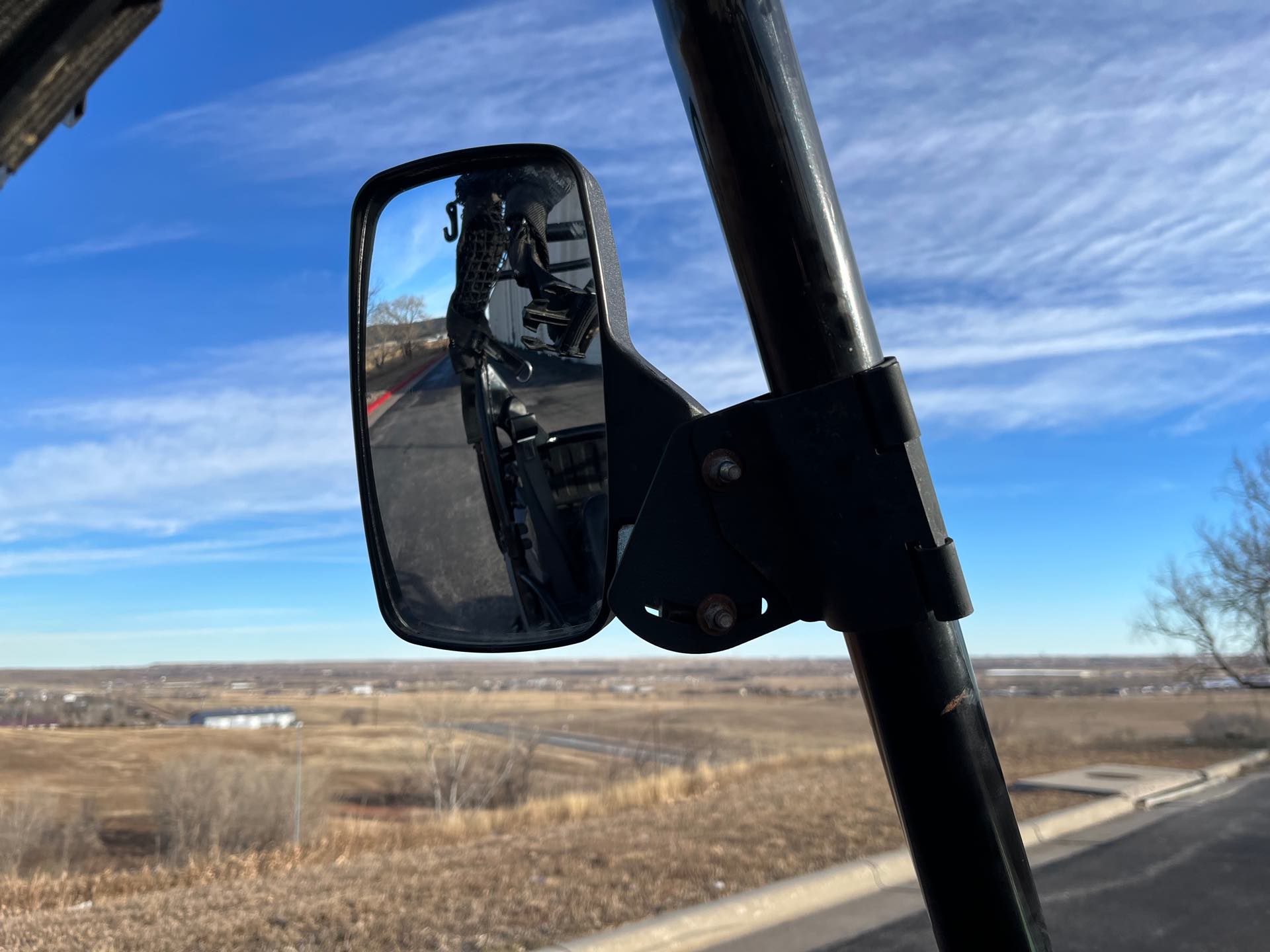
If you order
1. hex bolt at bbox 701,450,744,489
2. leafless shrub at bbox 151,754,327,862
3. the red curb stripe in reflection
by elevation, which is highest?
the red curb stripe in reflection

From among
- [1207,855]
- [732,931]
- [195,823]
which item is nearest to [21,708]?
[195,823]

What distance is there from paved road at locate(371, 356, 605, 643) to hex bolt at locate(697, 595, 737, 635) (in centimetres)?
38

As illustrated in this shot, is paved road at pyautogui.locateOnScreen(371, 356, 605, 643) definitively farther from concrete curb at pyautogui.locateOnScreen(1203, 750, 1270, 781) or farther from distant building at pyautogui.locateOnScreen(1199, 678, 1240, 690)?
distant building at pyautogui.locateOnScreen(1199, 678, 1240, 690)

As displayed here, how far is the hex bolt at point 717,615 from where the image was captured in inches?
42.4

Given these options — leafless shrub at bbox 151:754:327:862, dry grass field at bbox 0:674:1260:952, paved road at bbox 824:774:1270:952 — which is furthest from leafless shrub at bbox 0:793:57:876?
paved road at bbox 824:774:1270:952

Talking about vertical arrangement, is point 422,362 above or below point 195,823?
above

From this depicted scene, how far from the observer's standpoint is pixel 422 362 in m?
1.43

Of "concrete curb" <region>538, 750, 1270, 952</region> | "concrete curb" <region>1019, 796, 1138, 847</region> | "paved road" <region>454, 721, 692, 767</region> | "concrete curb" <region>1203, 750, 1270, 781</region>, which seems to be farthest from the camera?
"paved road" <region>454, 721, 692, 767</region>

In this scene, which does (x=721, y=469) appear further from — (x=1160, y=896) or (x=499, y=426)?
(x=1160, y=896)

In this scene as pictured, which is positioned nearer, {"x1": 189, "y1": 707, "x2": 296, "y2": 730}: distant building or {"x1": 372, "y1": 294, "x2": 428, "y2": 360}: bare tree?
{"x1": 372, "y1": 294, "x2": 428, "y2": 360}: bare tree

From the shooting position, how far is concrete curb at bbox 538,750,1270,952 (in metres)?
5.70

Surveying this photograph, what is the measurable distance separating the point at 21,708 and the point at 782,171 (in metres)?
28.9

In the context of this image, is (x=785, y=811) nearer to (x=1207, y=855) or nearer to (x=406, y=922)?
(x=1207, y=855)

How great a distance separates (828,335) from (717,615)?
13.4 inches
